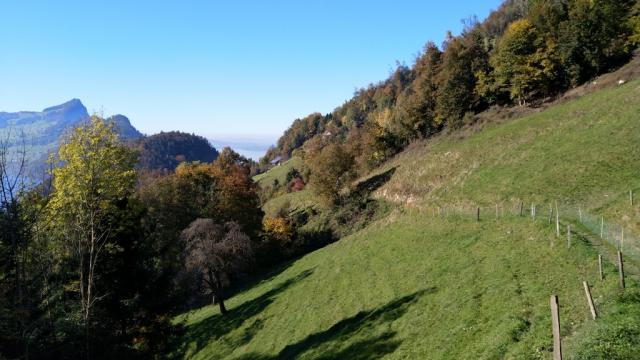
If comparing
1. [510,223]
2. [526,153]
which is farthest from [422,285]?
[526,153]

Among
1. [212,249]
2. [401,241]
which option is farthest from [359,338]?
[212,249]

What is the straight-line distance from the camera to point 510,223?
28.8 m

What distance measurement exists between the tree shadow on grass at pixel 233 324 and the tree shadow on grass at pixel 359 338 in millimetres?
5328

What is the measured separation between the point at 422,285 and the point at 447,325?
6868mm

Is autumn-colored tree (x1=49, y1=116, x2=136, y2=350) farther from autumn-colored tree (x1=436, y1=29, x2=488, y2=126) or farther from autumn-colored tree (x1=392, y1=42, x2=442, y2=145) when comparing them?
autumn-colored tree (x1=392, y1=42, x2=442, y2=145)

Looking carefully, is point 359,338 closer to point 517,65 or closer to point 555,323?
point 555,323

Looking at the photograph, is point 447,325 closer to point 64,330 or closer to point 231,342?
point 64,330

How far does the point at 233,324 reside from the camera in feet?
118

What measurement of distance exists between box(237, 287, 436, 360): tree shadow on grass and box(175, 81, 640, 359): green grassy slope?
0.31 ft

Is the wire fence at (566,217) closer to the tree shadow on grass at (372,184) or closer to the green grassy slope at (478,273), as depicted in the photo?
the green grassy slope at (478,273)

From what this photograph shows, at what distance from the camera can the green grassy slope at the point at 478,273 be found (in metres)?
15.7

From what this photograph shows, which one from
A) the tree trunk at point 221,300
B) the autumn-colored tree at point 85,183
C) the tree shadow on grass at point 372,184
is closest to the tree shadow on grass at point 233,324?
the tree trunk at point 221,300

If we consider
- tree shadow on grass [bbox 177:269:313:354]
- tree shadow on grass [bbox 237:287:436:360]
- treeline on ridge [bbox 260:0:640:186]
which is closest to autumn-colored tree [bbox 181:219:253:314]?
tree shadow on grass [bbox 177:269:313:354]

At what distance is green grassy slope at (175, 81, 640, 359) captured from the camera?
1566 centimetres
